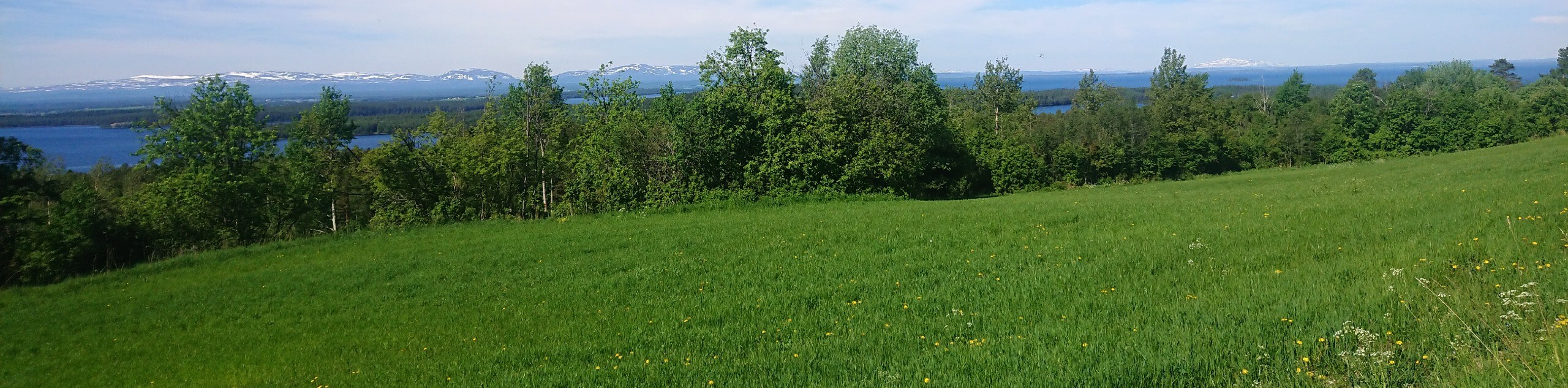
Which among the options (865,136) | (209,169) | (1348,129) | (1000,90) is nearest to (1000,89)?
(1000,90)

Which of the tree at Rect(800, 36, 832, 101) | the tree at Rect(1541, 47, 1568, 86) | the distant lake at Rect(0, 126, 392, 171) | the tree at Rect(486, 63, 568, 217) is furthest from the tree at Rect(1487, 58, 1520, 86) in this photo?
the distant lake at Rect(0, 126, 392, 171)

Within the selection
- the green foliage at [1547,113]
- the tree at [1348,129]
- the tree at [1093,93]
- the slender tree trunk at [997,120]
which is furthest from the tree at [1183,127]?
the green foliage at [1547,113]

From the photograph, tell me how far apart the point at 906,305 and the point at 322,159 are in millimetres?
43042

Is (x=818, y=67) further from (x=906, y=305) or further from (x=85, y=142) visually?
(x=85, y=142)

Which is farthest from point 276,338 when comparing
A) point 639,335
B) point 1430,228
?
point 1430,228

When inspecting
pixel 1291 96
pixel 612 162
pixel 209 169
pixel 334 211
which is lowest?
pixel 334 211

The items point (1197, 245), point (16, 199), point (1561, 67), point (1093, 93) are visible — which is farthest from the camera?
point (1561, 67)

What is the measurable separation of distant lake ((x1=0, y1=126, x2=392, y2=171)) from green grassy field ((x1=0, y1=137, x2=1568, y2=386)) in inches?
2623

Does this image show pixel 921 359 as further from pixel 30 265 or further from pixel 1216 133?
pixel 1216 133

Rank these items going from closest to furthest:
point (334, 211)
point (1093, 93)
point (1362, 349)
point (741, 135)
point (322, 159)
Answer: point (1362, 349) < point (741, 135) < point (322, 159) < point (334, 211) < point (1093, 93)

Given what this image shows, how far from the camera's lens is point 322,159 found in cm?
4212

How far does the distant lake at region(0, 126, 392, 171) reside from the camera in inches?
3396

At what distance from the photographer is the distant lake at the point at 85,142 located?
86.2 metres

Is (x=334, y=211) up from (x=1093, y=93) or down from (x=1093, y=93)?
down
